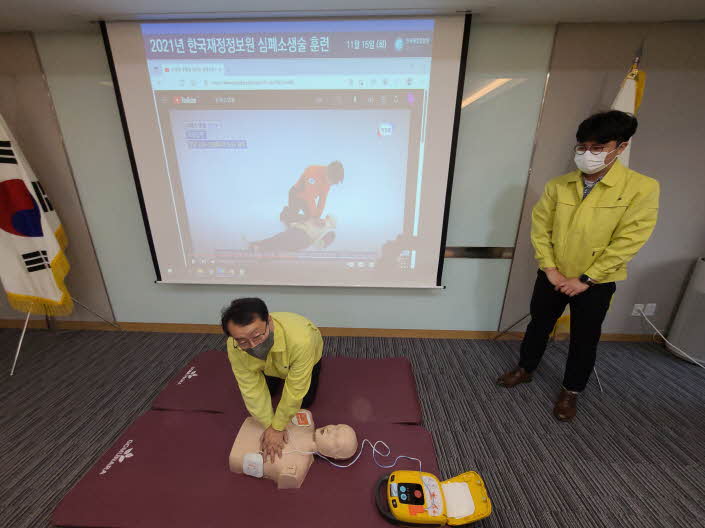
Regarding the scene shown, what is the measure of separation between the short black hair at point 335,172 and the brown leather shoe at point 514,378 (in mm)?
1743

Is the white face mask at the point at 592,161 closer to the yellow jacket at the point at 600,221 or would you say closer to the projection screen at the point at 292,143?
the yellow jacket at the point at 600,221

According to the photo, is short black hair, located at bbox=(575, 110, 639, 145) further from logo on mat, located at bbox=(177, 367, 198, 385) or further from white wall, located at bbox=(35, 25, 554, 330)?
logo on mat, located at bbox=(177, 367, 198, 385)

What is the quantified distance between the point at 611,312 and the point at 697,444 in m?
1.02

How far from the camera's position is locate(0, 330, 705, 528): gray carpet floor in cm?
140

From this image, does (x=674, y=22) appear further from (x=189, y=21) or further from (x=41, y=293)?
(x=41, y=293)

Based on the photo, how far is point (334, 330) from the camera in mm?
2615

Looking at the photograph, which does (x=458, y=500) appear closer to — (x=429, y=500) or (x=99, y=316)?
(x=429, y=500)

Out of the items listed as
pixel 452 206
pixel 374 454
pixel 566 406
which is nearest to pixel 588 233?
pixel 452 206

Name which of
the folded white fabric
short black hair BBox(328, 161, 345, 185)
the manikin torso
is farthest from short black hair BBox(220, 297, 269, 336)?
short black hair BBox(328, 161, 345, 185)

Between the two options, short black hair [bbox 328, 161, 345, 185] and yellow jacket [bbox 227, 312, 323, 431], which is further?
short black hair [bbox 328, 161, 345, 185]

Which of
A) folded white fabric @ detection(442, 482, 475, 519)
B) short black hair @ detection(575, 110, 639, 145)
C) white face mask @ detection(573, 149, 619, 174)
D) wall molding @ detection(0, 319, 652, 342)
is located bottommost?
wall molding @ detection(0, 319, 652, 342)

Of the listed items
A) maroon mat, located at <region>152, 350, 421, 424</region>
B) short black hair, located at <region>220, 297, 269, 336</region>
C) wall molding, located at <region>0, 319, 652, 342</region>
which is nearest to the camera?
short black hair, located at <region>220, 297, 269, 336</region>

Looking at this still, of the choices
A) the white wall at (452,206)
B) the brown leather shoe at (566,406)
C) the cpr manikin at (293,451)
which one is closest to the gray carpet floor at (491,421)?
the brown leather shoe at (566,406)

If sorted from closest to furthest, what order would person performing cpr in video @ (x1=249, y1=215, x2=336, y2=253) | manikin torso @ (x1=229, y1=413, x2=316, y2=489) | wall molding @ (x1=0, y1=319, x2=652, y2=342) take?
manikin torso @ (x1=229, y1=413, x2=316, y2=489), person performing cpr in video @ (x1=249, y1=215, x2=336, y2=253), wall molding @ (x1=0, y1=319, x2=652, y2=342)
